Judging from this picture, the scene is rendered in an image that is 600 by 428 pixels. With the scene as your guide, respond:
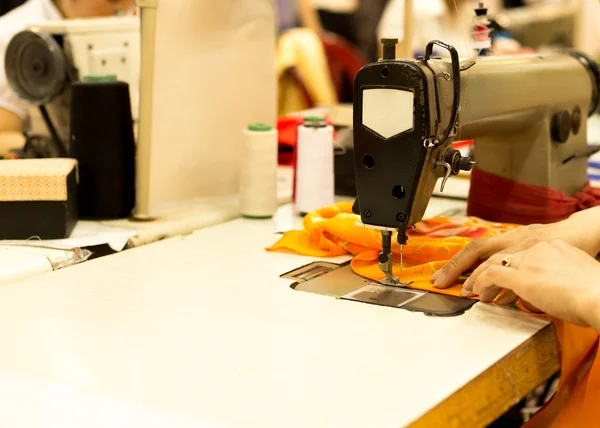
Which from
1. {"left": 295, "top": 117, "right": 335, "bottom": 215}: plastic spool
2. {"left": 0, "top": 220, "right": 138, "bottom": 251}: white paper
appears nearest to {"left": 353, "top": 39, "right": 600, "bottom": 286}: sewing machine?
{"left": 295, "top": 117, "right": 335, "bottom": 215}: plastic spool

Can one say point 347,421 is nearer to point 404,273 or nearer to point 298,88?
point 404,273

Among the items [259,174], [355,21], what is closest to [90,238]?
[259,174]

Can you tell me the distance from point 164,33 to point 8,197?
444mm

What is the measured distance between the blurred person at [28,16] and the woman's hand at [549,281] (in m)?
1.33

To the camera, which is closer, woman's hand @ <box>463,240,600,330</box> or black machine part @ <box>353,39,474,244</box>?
woman's hand @ <box>463,240,600,330</box>

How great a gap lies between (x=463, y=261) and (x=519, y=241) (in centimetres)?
8

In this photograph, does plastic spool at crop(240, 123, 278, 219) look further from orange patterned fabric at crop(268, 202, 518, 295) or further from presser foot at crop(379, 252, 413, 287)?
presser foot at crop(379, 252, 413, 287)

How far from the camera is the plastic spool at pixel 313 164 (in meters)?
1.62

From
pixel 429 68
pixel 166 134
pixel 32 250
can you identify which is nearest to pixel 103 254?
pixel 32 250

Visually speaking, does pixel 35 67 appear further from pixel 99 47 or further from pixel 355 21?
Result: pixel 355 21

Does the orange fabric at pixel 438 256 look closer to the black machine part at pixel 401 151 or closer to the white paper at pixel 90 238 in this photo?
the black machine part at pixel 401 151

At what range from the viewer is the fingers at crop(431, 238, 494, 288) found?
119 cm

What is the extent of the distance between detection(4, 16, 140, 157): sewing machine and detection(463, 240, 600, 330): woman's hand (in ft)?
2.88

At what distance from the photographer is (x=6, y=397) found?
833mm
